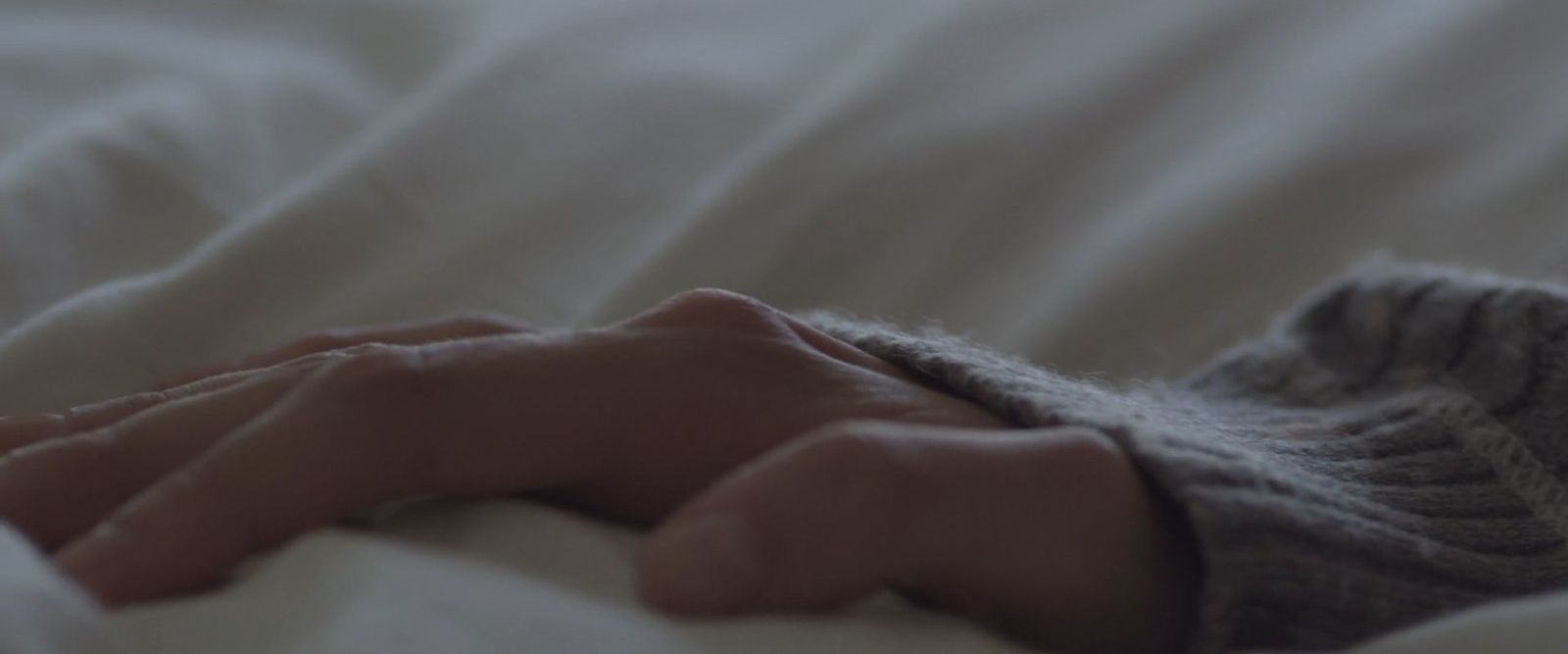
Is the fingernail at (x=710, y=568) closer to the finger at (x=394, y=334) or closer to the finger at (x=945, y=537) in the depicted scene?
the finger at (x=945, y=537)

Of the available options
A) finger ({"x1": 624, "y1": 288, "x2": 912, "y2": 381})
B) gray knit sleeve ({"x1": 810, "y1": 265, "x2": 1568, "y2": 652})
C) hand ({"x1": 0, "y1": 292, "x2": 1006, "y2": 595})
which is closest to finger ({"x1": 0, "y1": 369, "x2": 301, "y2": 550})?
hand ({"x1": 0, "y1": 292, "x2": 1006, "y2": 595})

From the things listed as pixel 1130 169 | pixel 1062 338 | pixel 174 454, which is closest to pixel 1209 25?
pixel 1130 169

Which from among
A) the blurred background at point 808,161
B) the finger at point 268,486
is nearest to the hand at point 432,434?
the finger at point 268,486

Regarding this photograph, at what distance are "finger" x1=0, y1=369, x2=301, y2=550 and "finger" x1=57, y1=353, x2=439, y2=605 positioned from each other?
0.11 ft

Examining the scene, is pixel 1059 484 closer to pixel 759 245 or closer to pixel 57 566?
pixel 57 566

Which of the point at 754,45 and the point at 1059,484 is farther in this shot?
the point at 754,45

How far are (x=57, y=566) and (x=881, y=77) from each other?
1.74 ft

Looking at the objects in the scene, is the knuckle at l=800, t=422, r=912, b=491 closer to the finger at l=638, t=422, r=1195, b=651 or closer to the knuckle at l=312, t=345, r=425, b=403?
the finger at l=638, t=422, r=1195, b=651

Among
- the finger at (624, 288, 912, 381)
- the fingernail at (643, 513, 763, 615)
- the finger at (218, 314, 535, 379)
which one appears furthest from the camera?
the finger at (218, 314, 535, 379)

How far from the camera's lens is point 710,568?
33 centimetres

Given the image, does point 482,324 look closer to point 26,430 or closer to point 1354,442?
point 26,430

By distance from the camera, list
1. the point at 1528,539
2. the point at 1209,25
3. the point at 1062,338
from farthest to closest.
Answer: the point at 1209,25, the point at 1062,338, the point at 1528,539

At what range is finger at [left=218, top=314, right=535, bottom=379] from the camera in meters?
0.58

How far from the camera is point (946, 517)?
1.15 ft
